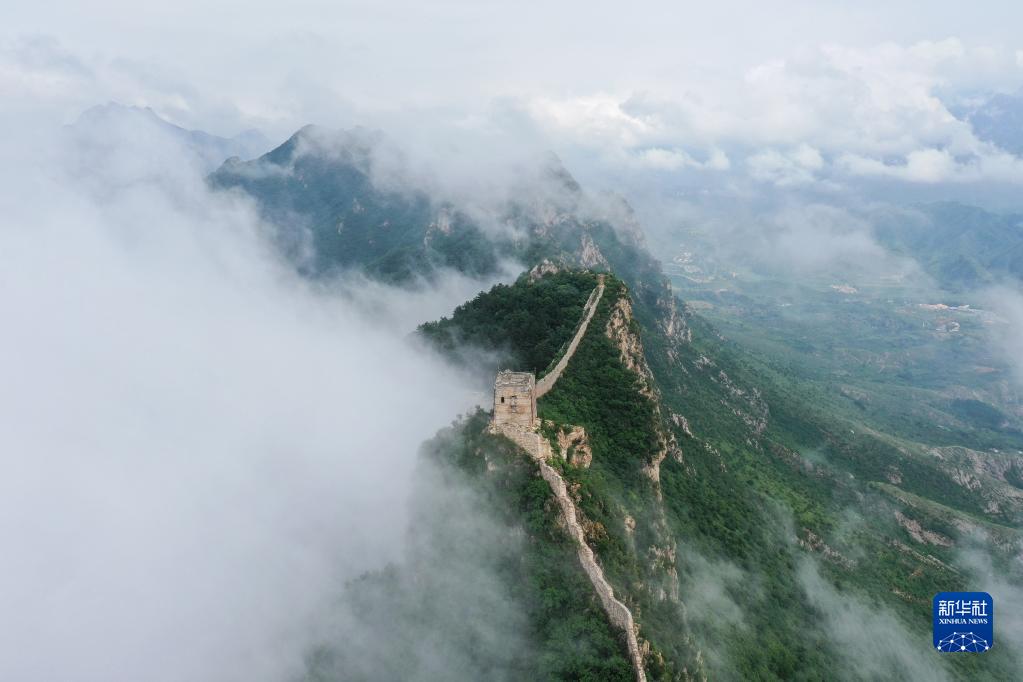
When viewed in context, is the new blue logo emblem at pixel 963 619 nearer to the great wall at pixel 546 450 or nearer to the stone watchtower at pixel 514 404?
the great wall at pixel 546 450

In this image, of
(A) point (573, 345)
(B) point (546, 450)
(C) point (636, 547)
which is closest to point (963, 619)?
(C) point (636, 547)

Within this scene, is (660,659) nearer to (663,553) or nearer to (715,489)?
(663,553)

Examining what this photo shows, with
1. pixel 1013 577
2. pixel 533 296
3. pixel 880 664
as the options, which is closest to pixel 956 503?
pixel 1013 577

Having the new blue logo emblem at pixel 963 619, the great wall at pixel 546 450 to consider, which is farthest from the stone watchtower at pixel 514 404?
the new blue logo emblem at pixel 963 619

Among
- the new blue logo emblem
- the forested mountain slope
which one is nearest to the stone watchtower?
the forested mountain slope

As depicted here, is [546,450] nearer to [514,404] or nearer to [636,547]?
[514,404]
